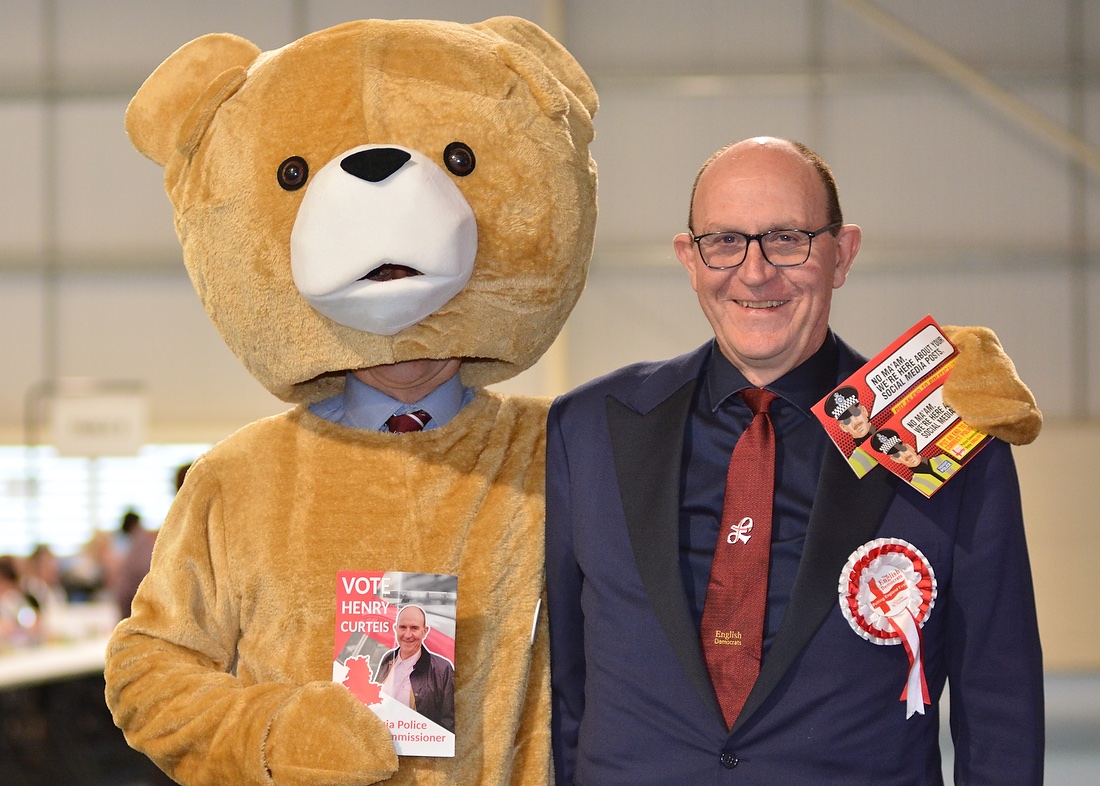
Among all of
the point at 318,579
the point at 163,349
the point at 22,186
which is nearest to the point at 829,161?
the point at 163,349

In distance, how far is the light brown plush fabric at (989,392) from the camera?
1815 mm

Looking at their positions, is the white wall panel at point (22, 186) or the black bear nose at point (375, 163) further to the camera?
the white wall panel at point (22, 186)

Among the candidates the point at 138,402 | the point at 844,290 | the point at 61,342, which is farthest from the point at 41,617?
the point at 844,290

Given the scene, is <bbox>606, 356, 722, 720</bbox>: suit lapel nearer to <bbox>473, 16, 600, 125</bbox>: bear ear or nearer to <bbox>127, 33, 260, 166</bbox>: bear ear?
<bbox>473, 16, 600, 125</bbox>: bear ear

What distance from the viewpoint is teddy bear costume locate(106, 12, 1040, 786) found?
1862mm

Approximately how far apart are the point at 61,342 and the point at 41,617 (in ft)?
15.0

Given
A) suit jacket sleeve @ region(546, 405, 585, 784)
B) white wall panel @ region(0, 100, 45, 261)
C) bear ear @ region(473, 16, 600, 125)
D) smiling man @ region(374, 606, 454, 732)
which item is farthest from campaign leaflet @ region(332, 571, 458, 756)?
white wall panel @ region(0, 100, 45, 261)

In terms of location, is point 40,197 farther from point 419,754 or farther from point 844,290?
point 419,754

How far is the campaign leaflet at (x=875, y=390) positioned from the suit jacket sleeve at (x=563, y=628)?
0.42 meters

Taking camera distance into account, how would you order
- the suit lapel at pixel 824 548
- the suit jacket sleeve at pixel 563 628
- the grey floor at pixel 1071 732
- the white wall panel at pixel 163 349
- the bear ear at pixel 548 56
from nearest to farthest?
the suit lapel at pixel 824 548 < the suit jacket sleeve at pixel 563 628 < the bear ear at pixel 548 56 < the grey floor at pixel 1071 732 < the white wall panel at pixel 163 349

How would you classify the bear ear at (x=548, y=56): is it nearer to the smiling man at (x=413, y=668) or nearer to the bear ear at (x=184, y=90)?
the bear ear at (x=184, y=90)

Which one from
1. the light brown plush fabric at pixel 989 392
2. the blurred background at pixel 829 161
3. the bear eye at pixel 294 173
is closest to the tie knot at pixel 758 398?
the light brown plush fabric at pixel 989 392

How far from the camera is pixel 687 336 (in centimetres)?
1030

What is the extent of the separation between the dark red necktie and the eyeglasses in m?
0.27
